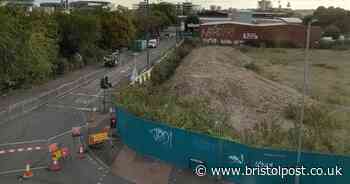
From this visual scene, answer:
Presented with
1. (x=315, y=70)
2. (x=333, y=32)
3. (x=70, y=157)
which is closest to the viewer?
(x=70, y=157)

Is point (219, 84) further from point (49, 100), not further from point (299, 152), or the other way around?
point (299, 152)

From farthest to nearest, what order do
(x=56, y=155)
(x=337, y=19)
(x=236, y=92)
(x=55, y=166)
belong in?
(x=337, y=19) < (x=236, y=92) < (x=56, y=155) < (x=55, y=166)

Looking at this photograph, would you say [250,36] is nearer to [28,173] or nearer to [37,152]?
[37,152]

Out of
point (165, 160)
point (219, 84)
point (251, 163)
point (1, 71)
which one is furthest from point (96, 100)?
point (251, 163)

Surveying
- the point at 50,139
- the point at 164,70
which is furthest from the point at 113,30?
the point at 50,139

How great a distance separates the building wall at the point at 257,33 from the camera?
7194 cm

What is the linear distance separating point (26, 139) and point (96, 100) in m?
9.74

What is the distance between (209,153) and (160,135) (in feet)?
8.65

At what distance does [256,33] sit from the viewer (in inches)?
2864

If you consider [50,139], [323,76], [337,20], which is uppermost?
[337,20]

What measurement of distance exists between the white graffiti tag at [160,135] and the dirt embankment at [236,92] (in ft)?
23.6

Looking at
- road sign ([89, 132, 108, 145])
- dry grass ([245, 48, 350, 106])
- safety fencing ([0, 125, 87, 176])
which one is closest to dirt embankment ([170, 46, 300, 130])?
dry grass ([245, 48, 350, 106])

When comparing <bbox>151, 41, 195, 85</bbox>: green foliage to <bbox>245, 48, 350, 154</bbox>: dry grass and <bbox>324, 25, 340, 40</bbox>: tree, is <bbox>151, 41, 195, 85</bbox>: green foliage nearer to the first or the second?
<bbox>245, 48, 350, 154</bbox>: dry grass

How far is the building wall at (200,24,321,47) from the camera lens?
71.9 m
